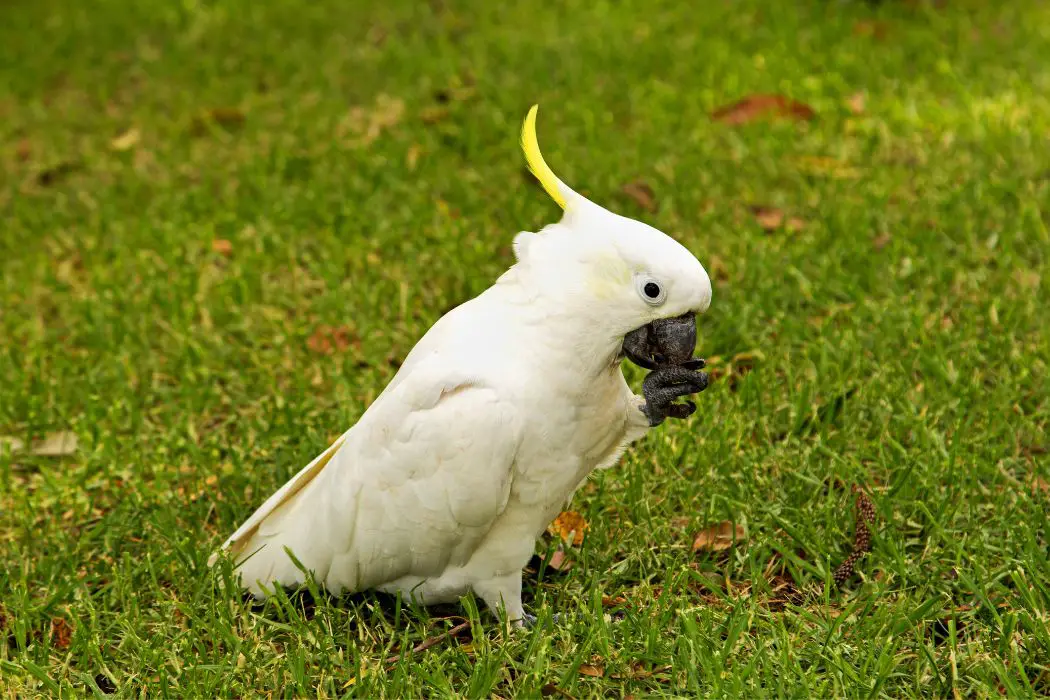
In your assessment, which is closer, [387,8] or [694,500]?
[694,500]

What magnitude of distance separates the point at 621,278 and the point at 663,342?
151mm

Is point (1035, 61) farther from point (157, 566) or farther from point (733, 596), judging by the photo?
point (157, 566)

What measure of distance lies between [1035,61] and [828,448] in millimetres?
2625

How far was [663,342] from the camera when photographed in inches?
75.5

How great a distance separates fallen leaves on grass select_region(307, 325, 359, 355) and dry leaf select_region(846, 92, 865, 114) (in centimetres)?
218

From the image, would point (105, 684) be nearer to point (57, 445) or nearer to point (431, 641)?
point (431, 641)

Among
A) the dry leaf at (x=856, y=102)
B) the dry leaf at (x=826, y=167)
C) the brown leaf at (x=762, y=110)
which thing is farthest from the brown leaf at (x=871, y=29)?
the dry leaf at (x=826, y=167)

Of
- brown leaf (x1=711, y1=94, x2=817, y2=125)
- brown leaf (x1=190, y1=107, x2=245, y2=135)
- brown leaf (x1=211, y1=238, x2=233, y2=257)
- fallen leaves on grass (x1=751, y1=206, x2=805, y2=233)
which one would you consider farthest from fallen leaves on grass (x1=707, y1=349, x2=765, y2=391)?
brown leaf (x1=190, y1=107, x2=245, y2=135)

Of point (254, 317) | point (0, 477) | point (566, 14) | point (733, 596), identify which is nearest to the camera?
point (733, 596)

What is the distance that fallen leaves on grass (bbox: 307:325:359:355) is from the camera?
321 cm

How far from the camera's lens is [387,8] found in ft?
17.6

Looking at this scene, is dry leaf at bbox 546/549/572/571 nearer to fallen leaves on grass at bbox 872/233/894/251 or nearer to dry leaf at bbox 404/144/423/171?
fallen leaves on grass at bbox 872/233/894/251

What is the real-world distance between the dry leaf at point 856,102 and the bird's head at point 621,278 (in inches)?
102

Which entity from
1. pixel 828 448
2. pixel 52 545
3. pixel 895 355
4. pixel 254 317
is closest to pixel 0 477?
pixel 52 545
